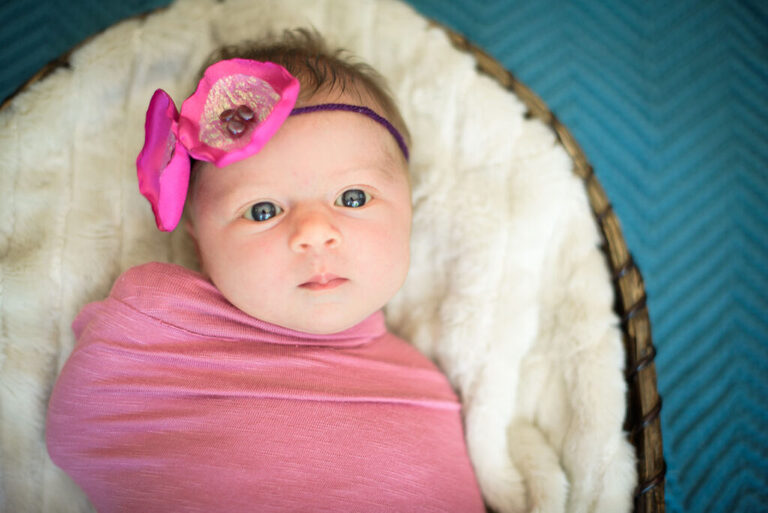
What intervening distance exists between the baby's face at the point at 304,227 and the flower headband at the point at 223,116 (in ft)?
0.19

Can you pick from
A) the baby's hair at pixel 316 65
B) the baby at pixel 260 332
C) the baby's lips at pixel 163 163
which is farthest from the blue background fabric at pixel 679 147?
the baby's lips at pixel 163 163

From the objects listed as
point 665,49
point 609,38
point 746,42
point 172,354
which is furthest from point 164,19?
point 746,42

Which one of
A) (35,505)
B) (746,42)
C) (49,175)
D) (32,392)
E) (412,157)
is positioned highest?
(746,42)

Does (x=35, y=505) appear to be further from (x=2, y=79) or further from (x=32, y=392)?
(x=2, y=79)

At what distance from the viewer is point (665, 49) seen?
1.44 m

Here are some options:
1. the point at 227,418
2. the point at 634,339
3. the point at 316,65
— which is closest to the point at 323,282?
the point at 227,418

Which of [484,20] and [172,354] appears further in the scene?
[484,20]

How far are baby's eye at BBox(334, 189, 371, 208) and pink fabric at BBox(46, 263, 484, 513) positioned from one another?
0.73 ft

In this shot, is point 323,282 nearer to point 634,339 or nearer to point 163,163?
point 163,163

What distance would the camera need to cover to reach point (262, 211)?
0.87m

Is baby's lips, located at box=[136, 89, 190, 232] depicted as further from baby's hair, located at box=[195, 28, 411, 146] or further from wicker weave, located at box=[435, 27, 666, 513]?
wicker weave, located at box=[435, 27, 666, 513]

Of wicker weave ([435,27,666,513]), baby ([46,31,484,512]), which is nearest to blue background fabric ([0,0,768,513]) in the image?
wicker weave ([435,27,666,513])

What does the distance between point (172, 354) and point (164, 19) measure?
0.65m

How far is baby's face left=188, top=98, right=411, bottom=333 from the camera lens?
0.83 meters
